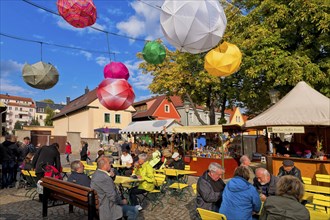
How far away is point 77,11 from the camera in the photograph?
5918 mm

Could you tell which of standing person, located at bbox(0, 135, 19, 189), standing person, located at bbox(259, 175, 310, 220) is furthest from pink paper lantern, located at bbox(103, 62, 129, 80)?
standing person, located at bbox(259, 175, 310, 220)

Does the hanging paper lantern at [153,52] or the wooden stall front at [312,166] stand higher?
the hanging paper lantern at [153,52]

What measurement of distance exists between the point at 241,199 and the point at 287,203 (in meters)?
0.78

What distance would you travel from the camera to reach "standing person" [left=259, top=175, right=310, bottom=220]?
361cm

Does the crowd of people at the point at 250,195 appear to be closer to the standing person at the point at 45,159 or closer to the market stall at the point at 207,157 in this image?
the standing person at the point at 45,159

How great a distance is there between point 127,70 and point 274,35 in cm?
836

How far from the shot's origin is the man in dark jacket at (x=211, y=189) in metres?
5.15

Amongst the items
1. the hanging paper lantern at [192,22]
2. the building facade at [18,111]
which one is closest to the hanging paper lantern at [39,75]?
the hanging paper lantern at [192,22]

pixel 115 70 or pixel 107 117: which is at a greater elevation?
pixel 107 117

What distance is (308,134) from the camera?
13969 mm

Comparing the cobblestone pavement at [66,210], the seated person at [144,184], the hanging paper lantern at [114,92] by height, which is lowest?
the cobblestone pavement at [66,210]

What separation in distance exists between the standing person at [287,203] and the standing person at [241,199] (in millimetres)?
495

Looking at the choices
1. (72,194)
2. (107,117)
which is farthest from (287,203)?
(107,117)

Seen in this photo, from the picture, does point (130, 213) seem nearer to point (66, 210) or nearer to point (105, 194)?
point (105, 194)
